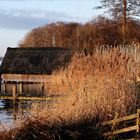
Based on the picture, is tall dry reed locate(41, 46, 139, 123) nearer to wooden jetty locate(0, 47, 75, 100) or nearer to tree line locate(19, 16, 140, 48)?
tree line locate(19, 16, 140, 48)

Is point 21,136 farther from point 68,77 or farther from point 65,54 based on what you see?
point 65,54

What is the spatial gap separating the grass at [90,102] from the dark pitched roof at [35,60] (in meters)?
19.8

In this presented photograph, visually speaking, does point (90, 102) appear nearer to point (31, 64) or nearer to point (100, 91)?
point (100, 91)

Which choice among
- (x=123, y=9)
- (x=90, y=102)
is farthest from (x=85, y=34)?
(x=90, y=102)

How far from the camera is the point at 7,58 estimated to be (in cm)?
4188

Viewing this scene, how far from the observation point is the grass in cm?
1362

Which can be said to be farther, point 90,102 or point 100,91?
point 100,91

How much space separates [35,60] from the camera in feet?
136

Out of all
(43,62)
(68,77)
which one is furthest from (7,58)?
(68,77)

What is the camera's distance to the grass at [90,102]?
13625 millimetres

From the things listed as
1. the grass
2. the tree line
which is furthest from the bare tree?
the grass

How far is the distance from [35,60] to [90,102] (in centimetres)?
2602

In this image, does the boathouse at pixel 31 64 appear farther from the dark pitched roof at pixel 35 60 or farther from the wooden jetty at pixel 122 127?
the wooden jetty at pixel 122 127

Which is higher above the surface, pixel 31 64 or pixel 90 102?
pixel 31 64
